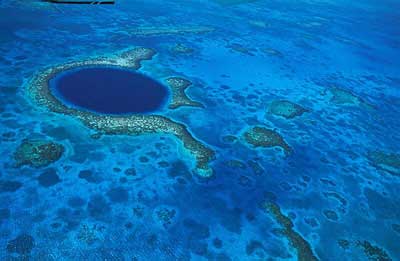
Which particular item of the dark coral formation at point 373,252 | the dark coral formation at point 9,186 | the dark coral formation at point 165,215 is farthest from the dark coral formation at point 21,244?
the dark coral formation at point 373,252

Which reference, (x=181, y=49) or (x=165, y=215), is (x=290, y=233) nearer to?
(x=165, y=215)

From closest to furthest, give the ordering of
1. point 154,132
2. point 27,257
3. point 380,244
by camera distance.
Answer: point 27,257 → point 380,244 → point 154,132

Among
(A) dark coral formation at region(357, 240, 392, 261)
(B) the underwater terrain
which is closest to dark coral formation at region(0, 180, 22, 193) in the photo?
(B) the underwater terrain

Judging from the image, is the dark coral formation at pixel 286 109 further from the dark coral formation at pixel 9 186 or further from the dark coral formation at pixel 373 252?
the dark coral formation at pixel 9 186

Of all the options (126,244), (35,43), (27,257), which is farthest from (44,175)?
(35,43)

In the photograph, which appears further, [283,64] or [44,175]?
[283,64]

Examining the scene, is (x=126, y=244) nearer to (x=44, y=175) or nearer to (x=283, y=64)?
(x=44, y=175)
